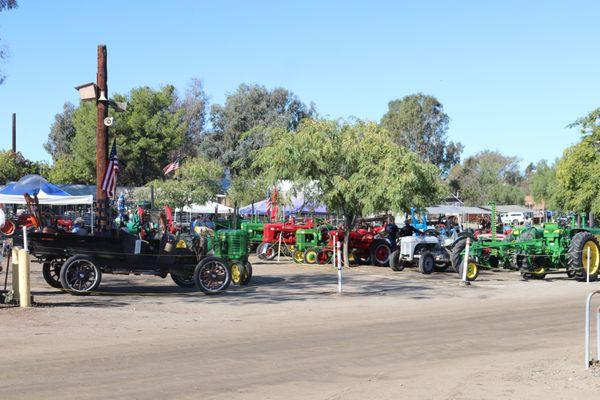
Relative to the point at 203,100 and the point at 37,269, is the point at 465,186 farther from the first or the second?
the point at 37,269

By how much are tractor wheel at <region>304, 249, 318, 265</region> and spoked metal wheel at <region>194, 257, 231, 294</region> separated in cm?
936

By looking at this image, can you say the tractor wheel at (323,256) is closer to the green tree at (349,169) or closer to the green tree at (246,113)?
the green tree at (349,169)

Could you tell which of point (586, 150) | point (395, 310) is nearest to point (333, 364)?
point (395, 310)

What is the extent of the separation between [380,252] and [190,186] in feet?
72.7

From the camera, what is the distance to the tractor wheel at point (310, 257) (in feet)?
84.2

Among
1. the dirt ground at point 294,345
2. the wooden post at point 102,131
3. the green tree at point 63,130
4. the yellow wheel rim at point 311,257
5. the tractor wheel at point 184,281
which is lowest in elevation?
the dirt ground at point 294,345

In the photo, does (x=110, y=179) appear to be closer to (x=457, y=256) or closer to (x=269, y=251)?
(x=269, y=251)

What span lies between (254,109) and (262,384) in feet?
207

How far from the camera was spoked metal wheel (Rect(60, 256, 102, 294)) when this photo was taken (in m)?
14.9

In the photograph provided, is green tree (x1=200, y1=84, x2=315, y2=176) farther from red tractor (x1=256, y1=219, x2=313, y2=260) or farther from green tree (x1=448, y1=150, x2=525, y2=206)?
red tractor (x1=256, y1=219, x2=313, y2=260)

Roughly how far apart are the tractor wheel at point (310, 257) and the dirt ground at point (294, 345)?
814cm

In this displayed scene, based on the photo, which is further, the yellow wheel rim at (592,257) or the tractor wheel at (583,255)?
the yellow wheel rim at (592,257)

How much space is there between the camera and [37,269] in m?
21.7

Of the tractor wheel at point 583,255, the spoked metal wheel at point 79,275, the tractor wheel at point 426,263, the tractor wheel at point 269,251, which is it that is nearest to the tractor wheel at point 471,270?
the tractor wheel at point 426,263
